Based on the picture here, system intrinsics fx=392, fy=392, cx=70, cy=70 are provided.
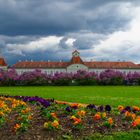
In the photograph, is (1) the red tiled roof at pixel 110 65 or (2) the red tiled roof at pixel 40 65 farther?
(1) the red tiled roof at pixel 110 65

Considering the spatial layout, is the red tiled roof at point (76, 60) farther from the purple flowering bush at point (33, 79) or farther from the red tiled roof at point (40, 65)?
the purple flowering bush at point (33, 79)

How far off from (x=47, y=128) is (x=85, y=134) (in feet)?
2.97

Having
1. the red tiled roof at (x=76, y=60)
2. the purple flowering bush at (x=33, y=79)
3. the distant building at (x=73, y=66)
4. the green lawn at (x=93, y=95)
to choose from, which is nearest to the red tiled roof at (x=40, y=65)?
the distant building at (x=73, y=66)

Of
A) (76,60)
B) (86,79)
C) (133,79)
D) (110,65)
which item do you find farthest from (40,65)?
(86,79)

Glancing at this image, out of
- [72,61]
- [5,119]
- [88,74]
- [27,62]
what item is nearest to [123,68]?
[72,61]

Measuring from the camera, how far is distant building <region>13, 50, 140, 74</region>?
447ft

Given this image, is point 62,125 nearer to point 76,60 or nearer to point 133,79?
point 133,79

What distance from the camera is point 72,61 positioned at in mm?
136250

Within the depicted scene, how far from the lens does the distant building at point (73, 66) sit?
136 meters

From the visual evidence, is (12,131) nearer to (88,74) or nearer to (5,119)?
(5,119)

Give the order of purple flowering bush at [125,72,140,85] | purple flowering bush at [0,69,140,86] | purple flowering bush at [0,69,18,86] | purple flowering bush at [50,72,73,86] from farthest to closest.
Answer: purple flowering bush at [125,72,140,85] < purple flowering bush at [50,72,73,86] < purple flowering bush at [0,69,140,86] < purple flowering bush at [0,69,18,86]

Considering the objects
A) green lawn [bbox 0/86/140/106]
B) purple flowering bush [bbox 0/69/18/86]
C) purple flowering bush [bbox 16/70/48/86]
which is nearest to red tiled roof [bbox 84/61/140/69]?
purple flowering bush [bbox 16/70/48/86]

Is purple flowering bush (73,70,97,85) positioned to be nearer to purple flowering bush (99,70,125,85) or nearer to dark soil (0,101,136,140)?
purple flowering bush (99,70,125,85)

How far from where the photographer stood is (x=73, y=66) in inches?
5340
